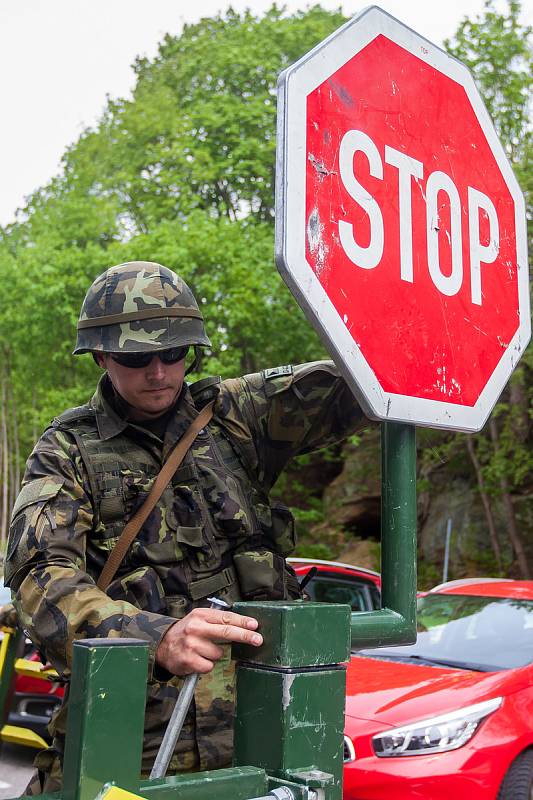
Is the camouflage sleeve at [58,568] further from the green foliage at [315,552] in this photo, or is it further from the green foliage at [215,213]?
the green foliage at [315,552]

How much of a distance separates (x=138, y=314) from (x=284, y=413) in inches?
17.5

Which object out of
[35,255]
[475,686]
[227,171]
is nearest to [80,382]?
[35,255]

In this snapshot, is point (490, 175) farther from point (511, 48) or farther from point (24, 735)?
point (511, 48)

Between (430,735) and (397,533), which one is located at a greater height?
(397,533)

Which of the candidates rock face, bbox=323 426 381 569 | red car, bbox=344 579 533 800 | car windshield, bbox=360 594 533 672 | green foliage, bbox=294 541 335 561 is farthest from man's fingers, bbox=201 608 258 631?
rock face, bbox=323 426 381 569

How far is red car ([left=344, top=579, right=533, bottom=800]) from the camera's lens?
186 inches

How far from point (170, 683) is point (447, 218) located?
118 cm

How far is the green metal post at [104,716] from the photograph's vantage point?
3.96 ft

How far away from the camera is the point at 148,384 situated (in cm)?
229

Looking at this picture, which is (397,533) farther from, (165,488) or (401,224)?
(165,488)

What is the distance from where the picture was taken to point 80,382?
82.4 ft

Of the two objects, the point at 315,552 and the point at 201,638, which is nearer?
the point at 201,638

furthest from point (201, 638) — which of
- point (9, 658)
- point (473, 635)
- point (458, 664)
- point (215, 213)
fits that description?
point (215, 213)

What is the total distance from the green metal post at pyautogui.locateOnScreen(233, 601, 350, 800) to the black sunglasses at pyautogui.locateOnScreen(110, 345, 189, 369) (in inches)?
33.9
